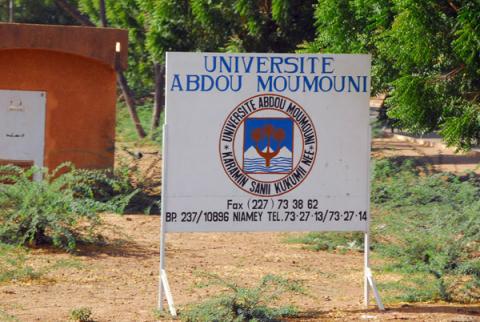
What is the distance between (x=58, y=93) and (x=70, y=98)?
0.20 meters

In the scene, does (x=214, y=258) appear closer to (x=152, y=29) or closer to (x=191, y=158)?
(x=191, y=158)

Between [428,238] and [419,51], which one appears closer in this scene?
[419,51]

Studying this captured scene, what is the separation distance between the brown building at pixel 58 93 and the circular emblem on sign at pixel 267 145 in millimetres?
7944

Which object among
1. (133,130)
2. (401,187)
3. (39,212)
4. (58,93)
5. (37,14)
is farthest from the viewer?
(37,14)

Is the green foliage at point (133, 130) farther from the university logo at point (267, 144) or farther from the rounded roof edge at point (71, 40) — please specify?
the university logo at point (267, 144)

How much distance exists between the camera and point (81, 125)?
1573 centimetres

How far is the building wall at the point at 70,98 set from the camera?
15.6 metres

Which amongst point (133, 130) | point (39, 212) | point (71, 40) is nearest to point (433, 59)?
point (39, 212)

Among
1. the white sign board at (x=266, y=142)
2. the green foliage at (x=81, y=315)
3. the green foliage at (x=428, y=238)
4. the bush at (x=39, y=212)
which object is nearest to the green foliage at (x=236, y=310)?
the white sign board at (x=266, y=142)

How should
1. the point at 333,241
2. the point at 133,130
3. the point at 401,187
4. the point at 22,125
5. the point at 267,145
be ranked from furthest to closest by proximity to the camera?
1. the point at 133,130
2. the point at 22,125
3. the point at 333,241
4. the point at 401,187
5. the point at 267,145

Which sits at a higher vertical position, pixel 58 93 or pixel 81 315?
pixel 58 93

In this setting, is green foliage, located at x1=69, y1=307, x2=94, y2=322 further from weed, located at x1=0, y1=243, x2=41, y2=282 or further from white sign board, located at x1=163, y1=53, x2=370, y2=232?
weed, located at x1=0, y1=243, x2=41, y2=282

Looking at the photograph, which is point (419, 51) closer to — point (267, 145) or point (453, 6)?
point (453, 6)

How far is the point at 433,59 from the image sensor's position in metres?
7.96
